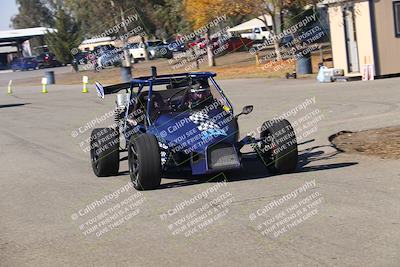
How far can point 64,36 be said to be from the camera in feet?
191

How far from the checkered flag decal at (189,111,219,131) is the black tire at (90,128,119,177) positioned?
53.8 inches

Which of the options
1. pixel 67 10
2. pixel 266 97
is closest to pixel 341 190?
pixel 266 97

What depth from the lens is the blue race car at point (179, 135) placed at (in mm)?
8695

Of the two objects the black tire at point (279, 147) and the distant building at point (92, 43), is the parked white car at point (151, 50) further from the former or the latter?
the black tire at point (279, 147)

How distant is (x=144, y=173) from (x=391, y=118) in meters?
7.34

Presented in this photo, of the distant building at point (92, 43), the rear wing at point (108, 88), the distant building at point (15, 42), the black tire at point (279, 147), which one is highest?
the distant building at point (15, 42)

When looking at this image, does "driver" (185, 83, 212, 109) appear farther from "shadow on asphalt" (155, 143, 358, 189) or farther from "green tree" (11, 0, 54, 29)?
"green tree" (11, 0, 54, 29)

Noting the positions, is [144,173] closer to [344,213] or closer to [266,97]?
[344,213]

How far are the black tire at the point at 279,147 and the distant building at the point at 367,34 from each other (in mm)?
14484

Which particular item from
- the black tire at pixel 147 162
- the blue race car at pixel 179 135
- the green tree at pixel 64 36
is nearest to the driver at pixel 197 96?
the blue race car at pixel 179 135

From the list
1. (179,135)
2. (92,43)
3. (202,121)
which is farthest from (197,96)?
(92,43)

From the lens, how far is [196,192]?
28.1 feet

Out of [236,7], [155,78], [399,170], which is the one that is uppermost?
[236,7]

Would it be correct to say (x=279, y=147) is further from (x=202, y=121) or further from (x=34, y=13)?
(x=34, y=13)
